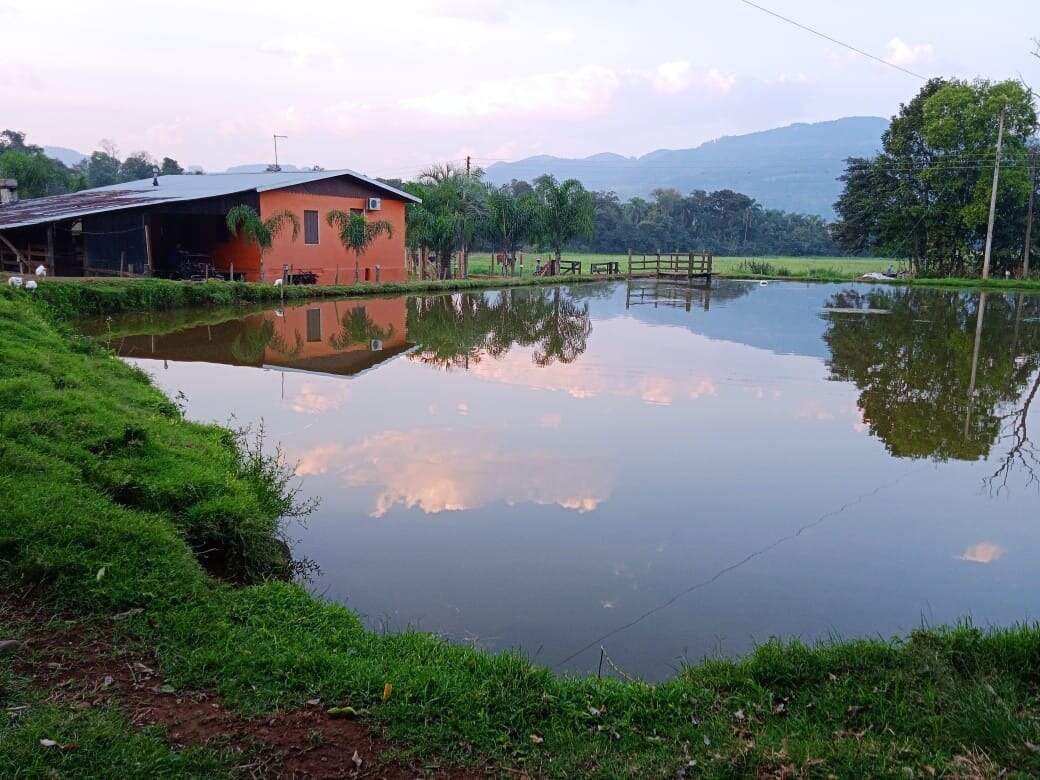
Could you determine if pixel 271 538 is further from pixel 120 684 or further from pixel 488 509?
pixel 120 684

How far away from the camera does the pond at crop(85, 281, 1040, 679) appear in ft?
16.3

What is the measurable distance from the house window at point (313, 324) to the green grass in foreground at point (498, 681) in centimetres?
1065

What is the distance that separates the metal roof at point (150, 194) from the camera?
74.0 feet

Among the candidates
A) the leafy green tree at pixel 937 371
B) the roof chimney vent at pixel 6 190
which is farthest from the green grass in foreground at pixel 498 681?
the roof chimney vent at pixel 6 190

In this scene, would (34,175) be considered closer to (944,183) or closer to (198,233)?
(198,233)

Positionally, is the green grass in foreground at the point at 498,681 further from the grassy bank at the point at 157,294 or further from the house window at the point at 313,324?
the house window at the point at 313,324

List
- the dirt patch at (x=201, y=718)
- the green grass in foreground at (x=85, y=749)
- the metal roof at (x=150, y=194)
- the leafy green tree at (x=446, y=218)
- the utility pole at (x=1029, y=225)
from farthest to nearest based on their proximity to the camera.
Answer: the utility pole at (x=1029, y=225), the leafy green tree at (x=446, y=218), the metal roof at (x=150, y=194), the dirt patch at (x=201, y=718), the green grass in foreground at (x=85, y=749)

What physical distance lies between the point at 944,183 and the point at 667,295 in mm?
16189

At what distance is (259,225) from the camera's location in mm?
22859

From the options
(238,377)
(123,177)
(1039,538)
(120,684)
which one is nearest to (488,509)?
(120,684)

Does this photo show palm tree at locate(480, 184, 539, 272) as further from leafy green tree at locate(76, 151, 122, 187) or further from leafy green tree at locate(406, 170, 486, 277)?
leafy green tree at locate(76, 151, 122, 187)

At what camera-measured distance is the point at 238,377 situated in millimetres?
11648

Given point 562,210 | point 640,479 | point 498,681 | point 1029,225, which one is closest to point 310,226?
point 562,210

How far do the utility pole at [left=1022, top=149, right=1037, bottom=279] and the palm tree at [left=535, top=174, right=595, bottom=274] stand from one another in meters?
17.5
